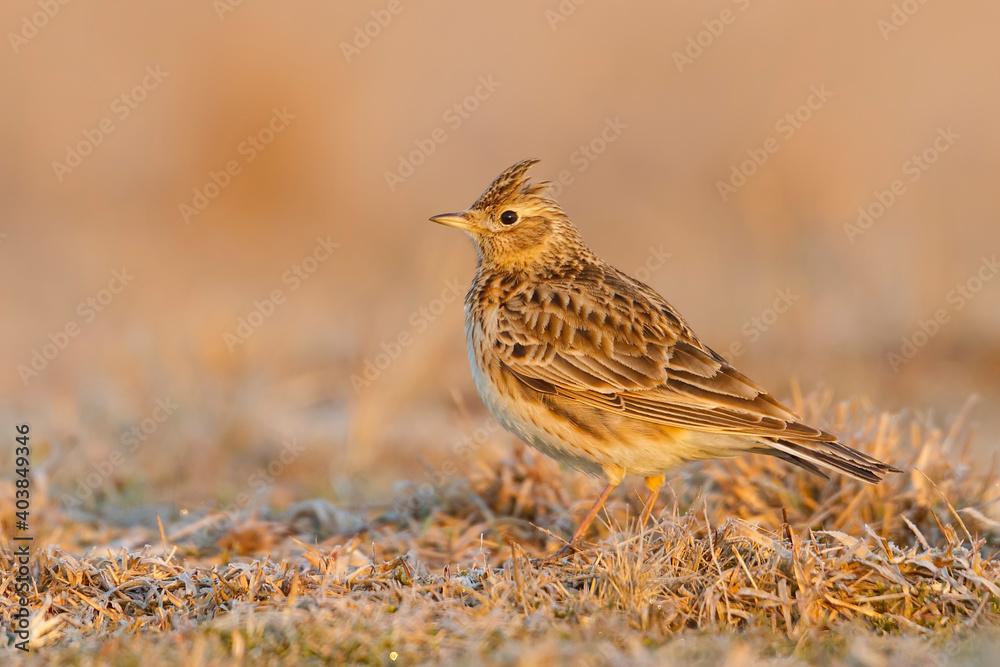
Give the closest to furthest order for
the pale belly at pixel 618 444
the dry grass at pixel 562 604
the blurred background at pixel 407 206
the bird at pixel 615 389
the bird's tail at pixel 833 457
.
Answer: the dry grass at pixel 562 604 → the bird's tail at pixel 833 457 → the bird at pixel 615 389 → the pale belly at pixel 618 444 → the blurred background at pixel 407 206

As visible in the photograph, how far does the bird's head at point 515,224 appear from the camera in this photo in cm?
603

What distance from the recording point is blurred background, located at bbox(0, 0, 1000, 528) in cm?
800

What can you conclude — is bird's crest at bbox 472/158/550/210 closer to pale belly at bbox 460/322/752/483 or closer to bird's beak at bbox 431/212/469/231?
bird's beak at bbox 431/212/469/231

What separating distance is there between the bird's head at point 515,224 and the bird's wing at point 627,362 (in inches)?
14.5

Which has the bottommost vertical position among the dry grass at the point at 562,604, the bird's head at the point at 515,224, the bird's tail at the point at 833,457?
the dry grass at the point at 562,604

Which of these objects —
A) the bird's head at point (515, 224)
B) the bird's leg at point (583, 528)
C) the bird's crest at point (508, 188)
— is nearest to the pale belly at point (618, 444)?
the bird's leg at point (583, 528)

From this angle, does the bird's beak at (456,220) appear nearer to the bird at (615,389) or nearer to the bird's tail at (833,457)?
the bird at (615,389)

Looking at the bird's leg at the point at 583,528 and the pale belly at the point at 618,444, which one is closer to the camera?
the bird's leg at the point at 583,528

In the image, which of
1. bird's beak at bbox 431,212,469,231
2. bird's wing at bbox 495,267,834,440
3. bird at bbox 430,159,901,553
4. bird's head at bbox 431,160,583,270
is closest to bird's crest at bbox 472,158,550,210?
bird's head at bbox 431,160,583,270

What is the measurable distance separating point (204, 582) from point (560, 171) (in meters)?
14.5

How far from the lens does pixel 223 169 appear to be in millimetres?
16266

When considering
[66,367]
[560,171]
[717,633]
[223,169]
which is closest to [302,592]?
[717,633]

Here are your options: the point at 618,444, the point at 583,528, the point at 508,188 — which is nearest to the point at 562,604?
the point at 583,528

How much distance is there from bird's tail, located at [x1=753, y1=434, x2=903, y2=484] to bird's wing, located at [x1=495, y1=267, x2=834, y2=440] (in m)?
0.05
